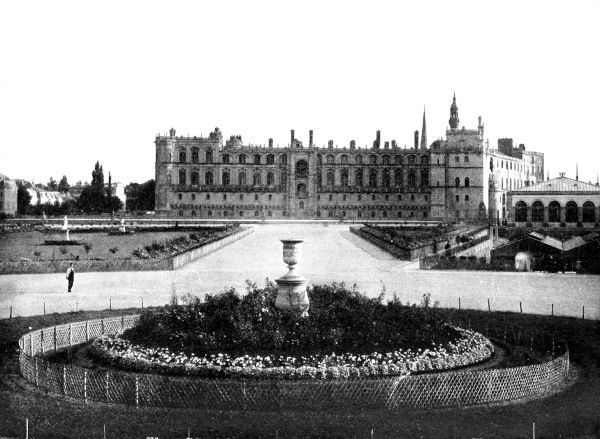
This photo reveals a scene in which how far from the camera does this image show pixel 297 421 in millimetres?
11398

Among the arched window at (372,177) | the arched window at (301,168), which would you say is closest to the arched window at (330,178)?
the arched window at (301,168)

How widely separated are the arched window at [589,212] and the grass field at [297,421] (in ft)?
205

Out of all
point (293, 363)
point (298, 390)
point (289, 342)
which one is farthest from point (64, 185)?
point (298, 390)

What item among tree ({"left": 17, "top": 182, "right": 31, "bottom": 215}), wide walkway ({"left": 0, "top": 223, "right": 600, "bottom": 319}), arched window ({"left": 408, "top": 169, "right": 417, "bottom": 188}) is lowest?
wide walkway ({"left": 0, "top": 223, "right": 600, "bottom": 319})

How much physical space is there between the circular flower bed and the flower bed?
18mm

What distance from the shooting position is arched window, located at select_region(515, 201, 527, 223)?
73.8 meters

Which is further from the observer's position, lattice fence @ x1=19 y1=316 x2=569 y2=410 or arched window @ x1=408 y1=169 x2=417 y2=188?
arched window @ x1=408 y1=169 x2=417 y2=188

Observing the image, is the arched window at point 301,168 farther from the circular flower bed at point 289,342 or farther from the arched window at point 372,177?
the circular flower bed at point 289,342

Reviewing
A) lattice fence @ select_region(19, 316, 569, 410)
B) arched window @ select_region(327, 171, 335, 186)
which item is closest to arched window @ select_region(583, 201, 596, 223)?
arched window @ select_region(327, 171, 335, 186)

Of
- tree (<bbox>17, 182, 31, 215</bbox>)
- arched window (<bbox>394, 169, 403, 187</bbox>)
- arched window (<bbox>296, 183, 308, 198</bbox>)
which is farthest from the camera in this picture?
arched window (<bbox>394, 169, 403, 187</bbox>)

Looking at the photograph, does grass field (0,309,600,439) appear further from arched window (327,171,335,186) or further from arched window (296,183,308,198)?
arched window (327,171,335,186)

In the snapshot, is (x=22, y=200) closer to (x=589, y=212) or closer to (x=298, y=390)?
(x=589, y=212)

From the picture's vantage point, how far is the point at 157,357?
566 inches

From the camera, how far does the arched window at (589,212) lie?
7175cm
